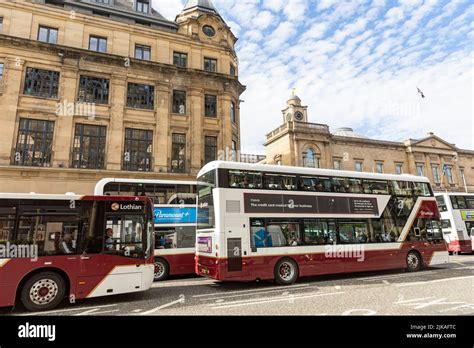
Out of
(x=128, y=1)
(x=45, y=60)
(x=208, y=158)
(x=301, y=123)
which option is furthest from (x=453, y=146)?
(x=45, y=60)

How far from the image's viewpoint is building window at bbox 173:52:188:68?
2447 cm

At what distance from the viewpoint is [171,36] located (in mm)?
24375

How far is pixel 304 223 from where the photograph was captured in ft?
36.4

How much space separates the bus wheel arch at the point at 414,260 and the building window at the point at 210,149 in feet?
49.7

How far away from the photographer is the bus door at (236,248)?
973 cm

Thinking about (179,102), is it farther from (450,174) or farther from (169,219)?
(450,174)

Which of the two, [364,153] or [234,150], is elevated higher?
[364,153]

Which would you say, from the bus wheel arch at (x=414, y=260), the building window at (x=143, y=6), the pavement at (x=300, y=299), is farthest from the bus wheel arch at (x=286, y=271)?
the building window at (x=143, y=6)

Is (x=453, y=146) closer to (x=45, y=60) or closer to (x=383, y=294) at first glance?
(x=383, y=294)

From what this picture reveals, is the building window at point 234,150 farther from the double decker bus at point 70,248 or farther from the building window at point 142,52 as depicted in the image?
the double decker bus at point 70,248

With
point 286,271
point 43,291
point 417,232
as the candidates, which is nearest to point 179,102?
point 286,271

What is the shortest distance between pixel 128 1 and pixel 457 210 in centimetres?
3248

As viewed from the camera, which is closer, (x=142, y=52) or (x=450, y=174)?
(x=142, y=52)

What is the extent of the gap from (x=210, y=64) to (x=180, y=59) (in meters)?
2.67
